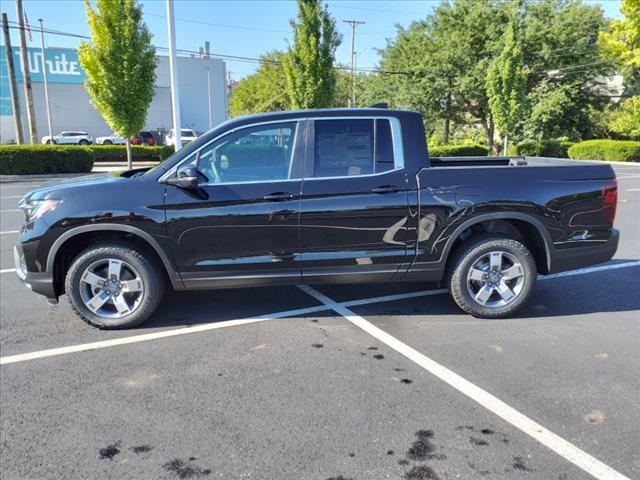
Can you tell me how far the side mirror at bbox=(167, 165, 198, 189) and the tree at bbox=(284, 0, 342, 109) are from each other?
16143 mm

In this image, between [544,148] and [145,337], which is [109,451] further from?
[544,148]

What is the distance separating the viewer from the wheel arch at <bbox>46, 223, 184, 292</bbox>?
4.12 meters

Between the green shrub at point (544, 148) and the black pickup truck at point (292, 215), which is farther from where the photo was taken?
the green shrub at point (544, 148)

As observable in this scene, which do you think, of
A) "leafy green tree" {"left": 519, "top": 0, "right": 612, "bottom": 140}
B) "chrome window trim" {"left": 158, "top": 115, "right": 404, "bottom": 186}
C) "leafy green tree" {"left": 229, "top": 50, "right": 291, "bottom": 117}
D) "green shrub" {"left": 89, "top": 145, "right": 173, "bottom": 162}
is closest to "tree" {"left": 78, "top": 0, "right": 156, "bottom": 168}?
"green shrub" {"left": 89, "top": 145, "right": 173, "bottom": 162}

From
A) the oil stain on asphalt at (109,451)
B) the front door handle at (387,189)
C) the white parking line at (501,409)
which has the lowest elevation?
the oil stain on asphalt at (109,451)

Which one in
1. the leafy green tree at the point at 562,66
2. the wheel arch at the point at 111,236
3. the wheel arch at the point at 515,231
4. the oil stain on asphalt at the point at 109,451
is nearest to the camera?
the oil stain on asphalt at the point at 109,451

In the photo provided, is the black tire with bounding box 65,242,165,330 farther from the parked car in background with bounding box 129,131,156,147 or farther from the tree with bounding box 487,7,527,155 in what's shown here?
the parked car in background with bounding box 129,131,156,147

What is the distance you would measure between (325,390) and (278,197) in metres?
1.64

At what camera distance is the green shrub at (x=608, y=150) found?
89.3 ft

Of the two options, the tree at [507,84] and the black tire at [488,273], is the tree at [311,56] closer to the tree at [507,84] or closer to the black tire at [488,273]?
the tree at [507,84]

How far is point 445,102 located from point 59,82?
3467 cm

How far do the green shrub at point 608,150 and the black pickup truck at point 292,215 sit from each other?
27.2 m

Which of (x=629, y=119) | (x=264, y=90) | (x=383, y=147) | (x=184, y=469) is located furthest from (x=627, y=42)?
(x=264, y=90)

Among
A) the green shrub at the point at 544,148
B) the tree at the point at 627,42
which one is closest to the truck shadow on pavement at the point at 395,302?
the tree at the point at 627,42
